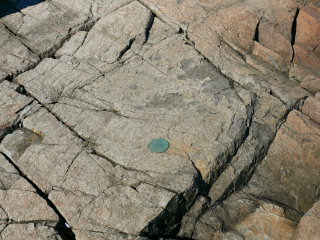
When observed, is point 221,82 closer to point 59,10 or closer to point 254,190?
point 254,190

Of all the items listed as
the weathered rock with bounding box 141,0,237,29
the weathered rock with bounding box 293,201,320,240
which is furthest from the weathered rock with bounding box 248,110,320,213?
the weathered rock with bounding box 141,0,237,29

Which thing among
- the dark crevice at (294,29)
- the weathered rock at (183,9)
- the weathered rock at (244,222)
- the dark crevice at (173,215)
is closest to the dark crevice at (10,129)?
the dark crevice at (173,215)

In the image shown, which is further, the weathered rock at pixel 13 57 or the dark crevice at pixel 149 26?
the dark crevice at pixel 149 26

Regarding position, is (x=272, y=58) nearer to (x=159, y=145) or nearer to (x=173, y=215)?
(x=159, y=145)

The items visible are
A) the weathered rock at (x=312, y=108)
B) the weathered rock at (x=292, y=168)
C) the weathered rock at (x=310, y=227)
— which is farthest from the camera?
the weathered rock at (x=312, y=108)

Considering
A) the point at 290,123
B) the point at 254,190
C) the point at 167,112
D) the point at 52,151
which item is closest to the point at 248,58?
the point at 290,123

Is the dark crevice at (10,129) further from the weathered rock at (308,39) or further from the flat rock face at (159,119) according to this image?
the weathered rock at (308,39)

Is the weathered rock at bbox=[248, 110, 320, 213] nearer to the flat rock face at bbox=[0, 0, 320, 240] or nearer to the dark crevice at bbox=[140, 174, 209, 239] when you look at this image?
the flat rock face at bbox=[0, 0, 320, 240]
